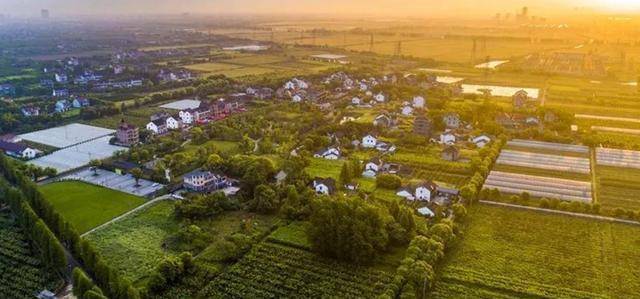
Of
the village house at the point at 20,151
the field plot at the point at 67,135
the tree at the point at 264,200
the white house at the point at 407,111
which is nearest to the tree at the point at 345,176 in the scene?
the tree at the point at 264,200

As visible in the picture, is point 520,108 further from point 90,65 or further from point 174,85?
point 90,65

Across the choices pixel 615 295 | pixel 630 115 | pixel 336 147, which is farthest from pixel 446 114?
pixel 615 295

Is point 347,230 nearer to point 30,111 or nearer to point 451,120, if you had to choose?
point 451,120

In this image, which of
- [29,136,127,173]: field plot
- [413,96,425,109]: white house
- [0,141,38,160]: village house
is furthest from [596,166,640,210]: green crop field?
[0,141,38,160]: village house

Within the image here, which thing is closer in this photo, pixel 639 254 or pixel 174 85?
pixel 639 254

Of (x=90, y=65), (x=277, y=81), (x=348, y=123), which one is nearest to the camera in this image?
(x=348, y=123)

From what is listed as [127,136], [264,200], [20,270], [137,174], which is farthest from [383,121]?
[20,270]
